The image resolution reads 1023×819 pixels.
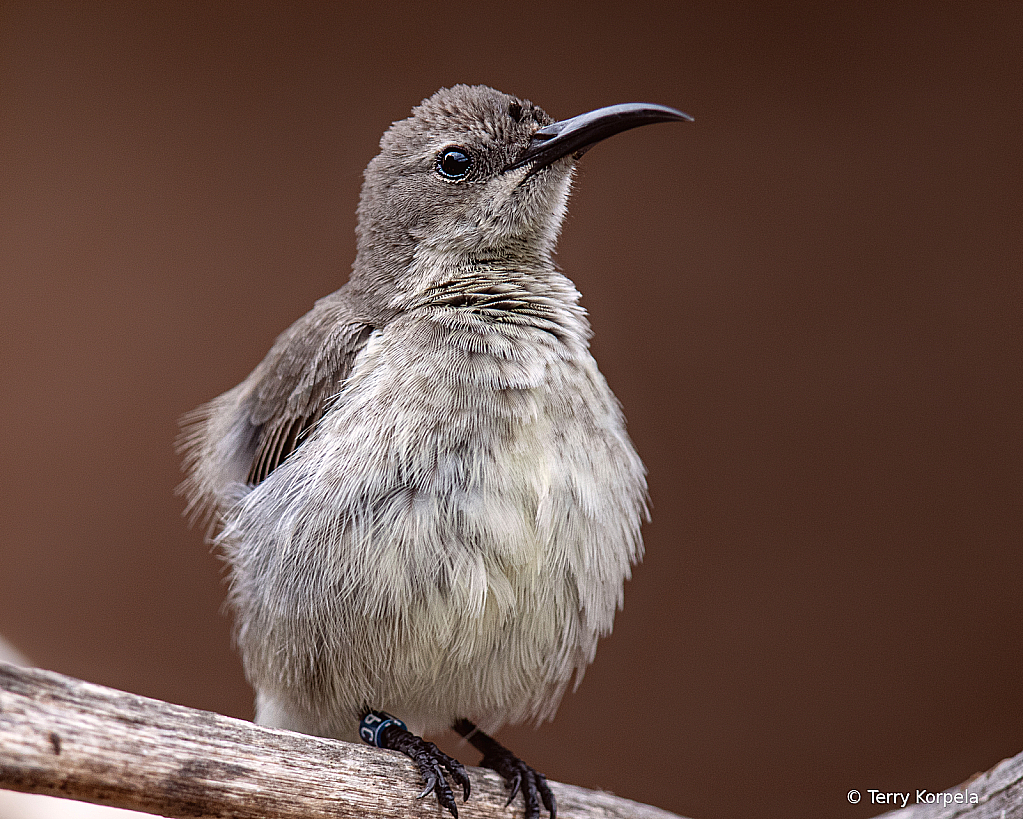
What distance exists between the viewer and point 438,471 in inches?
82.7

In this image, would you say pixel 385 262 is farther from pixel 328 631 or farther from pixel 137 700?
pixel 137 700

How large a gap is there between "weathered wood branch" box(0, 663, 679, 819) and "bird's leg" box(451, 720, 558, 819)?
285 millimetres

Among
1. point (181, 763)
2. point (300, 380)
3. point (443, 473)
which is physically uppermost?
point (300, 380)

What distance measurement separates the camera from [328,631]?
221 cm

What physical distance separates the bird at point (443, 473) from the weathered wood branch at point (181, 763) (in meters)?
0.18

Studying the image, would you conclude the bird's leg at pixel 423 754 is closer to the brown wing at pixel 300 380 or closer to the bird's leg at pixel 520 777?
the bird's leg at pixel 520 777

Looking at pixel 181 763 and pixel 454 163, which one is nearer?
pixel 181 763

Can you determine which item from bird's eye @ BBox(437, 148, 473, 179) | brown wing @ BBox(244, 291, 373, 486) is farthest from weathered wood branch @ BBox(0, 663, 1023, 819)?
bird's eye @ BBox(437, 148, 473, 179)

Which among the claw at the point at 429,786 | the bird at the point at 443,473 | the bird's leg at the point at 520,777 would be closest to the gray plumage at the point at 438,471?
the bird at the point at 443,473

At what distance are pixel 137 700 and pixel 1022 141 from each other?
12.7 feet

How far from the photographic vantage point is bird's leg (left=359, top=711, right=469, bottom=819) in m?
2.04

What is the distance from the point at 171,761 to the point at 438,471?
0.80 metres

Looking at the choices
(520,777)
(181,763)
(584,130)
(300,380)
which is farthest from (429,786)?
(584,130)

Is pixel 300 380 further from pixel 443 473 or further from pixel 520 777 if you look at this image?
pixel 520 777
